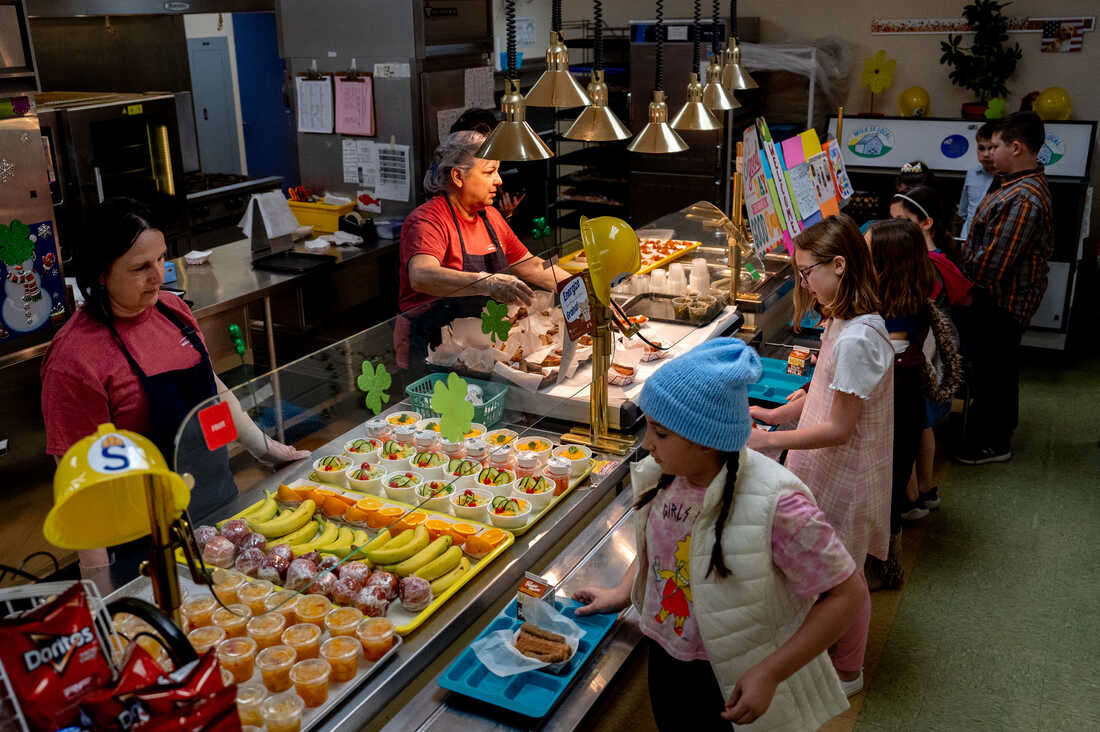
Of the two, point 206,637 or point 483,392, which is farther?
point 483,392

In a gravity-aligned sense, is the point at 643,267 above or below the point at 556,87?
below

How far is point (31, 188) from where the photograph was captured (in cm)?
445

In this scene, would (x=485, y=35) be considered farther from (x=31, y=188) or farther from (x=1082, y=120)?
(x=1082, y=120)

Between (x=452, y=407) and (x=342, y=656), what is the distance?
36.9 inches

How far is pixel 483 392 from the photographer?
123 inches

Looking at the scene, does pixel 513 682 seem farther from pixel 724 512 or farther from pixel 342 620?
pixel 724 512

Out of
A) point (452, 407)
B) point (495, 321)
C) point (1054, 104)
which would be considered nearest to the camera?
point (452, 407)

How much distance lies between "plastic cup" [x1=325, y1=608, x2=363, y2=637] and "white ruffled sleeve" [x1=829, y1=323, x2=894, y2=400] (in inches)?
65.3

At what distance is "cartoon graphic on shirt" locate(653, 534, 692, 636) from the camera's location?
6.97 ft

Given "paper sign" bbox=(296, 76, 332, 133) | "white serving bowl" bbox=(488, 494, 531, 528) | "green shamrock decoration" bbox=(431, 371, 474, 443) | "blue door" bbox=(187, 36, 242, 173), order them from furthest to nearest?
1. "blue door" bbox=(187, 36, 242, 173)
2. "paper sign" bbox=(296, 76, 332, 133)
3. "green shamrock decoration" bbox=(431, 371, 474, 443)
4. "white serving bowl" bbox=(488, 494, 531, 528)

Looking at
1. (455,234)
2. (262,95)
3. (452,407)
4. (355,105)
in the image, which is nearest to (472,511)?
(452,407)

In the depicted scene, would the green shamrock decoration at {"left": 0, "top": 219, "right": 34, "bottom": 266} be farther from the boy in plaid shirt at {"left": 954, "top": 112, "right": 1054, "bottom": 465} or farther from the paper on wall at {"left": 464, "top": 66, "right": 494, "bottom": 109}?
the boy in plaid shirt at {"left": 954, "top": 112, "right": 1054, "bottom": 465}

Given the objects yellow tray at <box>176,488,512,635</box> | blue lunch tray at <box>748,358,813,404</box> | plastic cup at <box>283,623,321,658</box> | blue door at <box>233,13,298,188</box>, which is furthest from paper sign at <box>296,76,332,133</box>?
plastic cup at <box>283,623,321,658</box>

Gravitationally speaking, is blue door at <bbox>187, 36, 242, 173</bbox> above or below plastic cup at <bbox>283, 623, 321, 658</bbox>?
above
